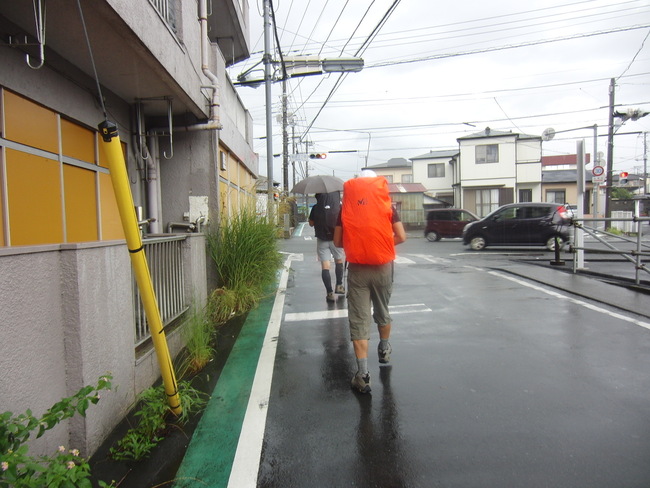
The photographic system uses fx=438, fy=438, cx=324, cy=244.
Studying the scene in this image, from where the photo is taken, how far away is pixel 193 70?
6.11m

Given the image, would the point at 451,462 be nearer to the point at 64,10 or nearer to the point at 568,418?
the point at 568,418

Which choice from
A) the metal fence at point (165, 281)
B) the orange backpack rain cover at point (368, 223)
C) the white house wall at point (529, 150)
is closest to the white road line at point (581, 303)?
the orange backpack rain cover at point (368, 223)

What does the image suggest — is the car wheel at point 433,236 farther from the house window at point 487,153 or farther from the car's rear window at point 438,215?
the house window at point 487,153

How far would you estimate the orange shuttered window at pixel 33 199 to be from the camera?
3760mm

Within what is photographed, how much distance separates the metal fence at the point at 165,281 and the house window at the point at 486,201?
34.0 m

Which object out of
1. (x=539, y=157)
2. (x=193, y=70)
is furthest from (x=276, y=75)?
(x=539, y=157)

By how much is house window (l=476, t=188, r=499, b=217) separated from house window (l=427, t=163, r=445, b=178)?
21.8 ft

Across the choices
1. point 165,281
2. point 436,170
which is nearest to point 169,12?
point 165,281

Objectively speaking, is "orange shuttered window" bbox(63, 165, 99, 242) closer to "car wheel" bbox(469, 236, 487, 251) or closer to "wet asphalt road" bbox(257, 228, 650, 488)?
"wet asphalt road" bbox(257, 228, 650, 488)

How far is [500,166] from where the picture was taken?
114ft

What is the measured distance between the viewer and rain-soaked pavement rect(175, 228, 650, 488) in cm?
247

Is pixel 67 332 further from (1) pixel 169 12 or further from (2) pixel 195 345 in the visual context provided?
(1) pixel 169 12

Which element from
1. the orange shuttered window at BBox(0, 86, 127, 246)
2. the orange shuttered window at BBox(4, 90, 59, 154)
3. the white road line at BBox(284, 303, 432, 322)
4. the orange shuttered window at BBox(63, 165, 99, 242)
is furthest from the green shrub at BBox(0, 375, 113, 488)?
the white road line at BBox(284, 303, 432, 322)

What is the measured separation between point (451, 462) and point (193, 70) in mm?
5741
